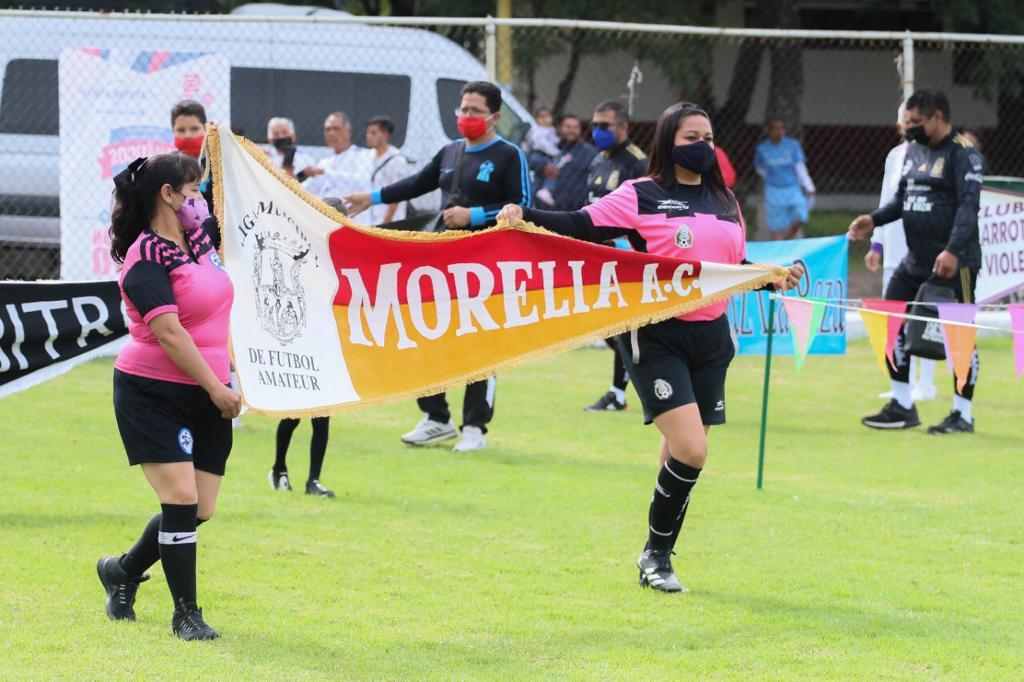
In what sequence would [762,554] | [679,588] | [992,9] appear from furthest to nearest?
[992,9] → [762,554] → [679,588]

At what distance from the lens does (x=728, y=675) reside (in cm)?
552

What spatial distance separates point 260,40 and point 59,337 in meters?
9.19

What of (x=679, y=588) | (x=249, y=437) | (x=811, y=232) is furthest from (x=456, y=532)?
(x=811, y=232)

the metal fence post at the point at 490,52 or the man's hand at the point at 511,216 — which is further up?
the metal fence post at the point at 490,52

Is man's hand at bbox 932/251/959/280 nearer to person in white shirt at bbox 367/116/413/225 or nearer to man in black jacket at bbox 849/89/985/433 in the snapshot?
man in black jacket at bbox 849/89/985/433

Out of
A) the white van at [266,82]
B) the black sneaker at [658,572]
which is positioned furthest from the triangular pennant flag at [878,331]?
the white van at [266,82]

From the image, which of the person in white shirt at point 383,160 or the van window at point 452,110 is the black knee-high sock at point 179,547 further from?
the van window at point 452,110

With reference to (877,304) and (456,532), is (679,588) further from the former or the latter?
(877,304)

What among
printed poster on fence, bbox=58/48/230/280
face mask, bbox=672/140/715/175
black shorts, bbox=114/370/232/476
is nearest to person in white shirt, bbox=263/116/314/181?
printed poster on fence, bbox=58/48/230/280

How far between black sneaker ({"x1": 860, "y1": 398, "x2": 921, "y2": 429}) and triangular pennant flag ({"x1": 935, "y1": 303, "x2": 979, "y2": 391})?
2574 mm

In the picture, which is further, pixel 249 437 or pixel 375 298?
pixel 249 437

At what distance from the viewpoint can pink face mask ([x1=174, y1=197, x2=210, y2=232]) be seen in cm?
579

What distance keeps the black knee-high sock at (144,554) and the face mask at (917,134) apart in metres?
6.74

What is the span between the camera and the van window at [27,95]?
15914 mm
